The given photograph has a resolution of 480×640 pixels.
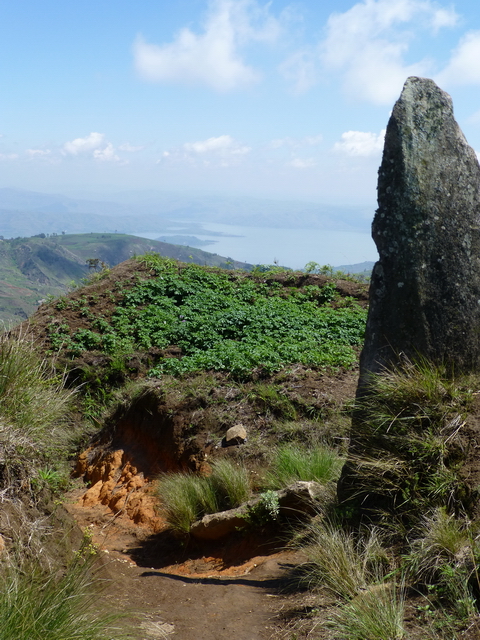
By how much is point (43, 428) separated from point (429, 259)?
4262mm

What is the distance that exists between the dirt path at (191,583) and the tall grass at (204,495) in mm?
346

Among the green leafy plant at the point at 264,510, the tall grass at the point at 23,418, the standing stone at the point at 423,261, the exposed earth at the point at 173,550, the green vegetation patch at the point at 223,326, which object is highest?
the standing stone at the point at 423,261

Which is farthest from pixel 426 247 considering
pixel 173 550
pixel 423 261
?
pixel 173 550

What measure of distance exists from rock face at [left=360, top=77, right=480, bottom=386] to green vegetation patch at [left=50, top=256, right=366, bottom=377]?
4.05 meters

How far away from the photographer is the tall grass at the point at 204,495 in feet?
20.7

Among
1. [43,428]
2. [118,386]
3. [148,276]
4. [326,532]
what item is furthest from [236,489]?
[148,276]

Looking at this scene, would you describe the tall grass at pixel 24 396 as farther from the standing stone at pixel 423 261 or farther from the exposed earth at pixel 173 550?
the standing stone at pixel 423 261

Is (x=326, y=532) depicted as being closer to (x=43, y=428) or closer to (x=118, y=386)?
(x=43, y=428)

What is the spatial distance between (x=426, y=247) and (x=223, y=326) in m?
6.30

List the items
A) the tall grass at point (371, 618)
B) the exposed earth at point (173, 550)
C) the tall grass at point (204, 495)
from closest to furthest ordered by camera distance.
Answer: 1. the tall grass at point (371, 618)
2. the exposed earth at point (173, 550)
3. the tall grass at point (204, 495)

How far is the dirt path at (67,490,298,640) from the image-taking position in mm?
3957

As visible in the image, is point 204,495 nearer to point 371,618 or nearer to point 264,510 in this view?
point 264,510

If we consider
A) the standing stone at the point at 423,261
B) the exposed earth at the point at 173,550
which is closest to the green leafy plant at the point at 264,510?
the exposed earth at the point at 173,550

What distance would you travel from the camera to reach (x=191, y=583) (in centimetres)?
498
